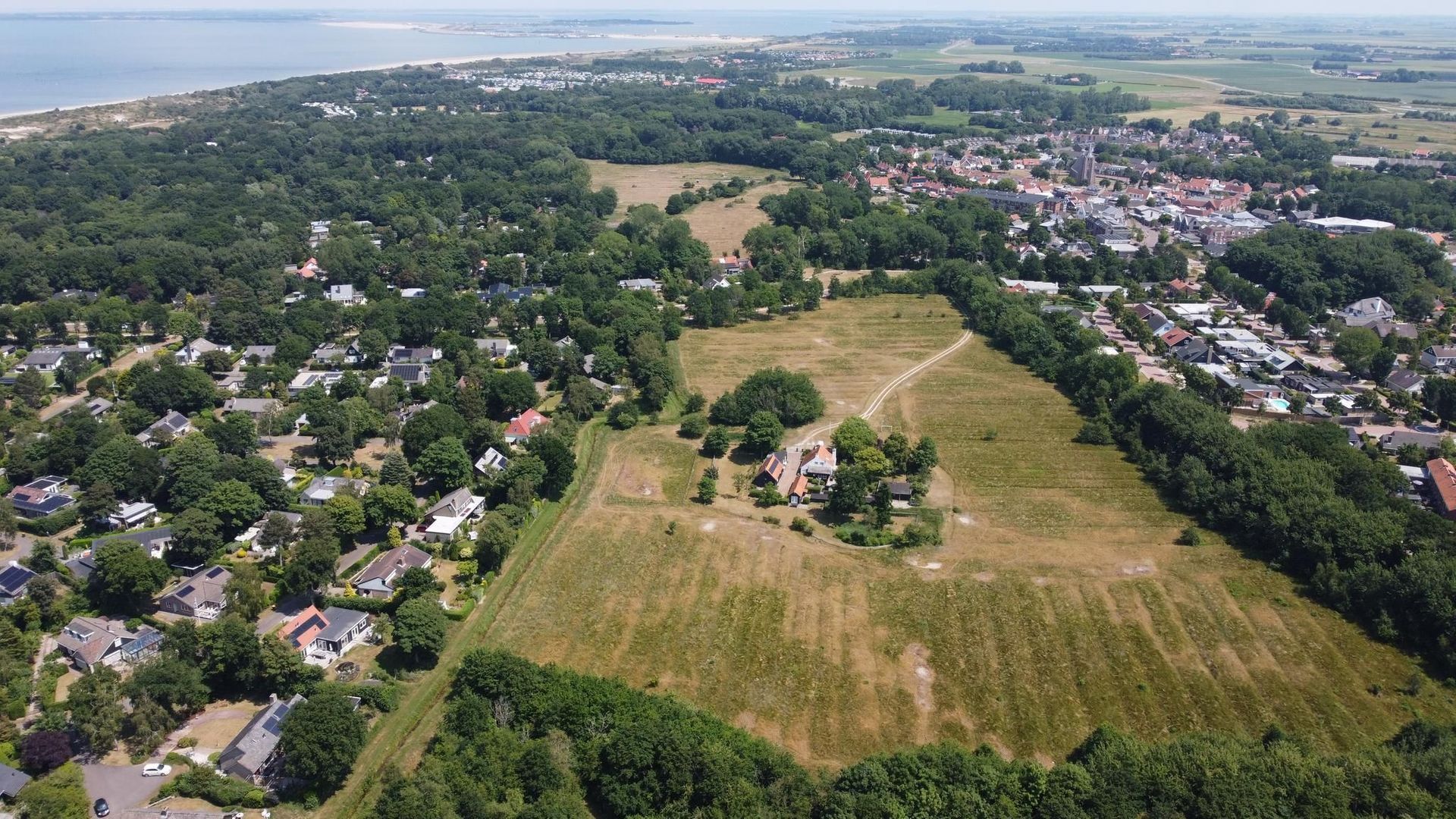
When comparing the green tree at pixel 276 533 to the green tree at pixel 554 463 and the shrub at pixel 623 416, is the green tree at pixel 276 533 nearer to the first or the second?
the green tree at pixel 554 463

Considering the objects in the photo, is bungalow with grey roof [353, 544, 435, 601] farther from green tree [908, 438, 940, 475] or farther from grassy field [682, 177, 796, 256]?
grassy field [682, 177, 796, 256]

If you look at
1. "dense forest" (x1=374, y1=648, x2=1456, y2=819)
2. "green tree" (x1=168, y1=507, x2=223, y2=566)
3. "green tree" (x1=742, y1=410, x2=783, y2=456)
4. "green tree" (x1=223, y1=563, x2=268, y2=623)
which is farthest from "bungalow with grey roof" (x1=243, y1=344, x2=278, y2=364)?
"dense forest" (x1=374, y1=648, x2=1456, y2=819)

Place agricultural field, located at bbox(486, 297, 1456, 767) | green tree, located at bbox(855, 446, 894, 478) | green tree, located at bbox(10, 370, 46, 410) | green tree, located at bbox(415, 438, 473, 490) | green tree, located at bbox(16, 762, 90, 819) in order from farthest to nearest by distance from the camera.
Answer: green tree, located at bbox(10, 370, 46, 410), green tree, located at bbox(855, 446, 894, 478), green tree, located at bbox(415, 438, 473, 490), agricultural field, located at bbox(486, 297, 1456, 767), green tree, located at bbox(16, 762, 90, 819)

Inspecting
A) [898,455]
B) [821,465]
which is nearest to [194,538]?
[821,465]

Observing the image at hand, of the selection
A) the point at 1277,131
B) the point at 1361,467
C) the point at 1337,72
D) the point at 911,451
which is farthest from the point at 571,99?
the point at 1337,72

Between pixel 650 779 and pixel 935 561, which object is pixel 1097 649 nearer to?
pixel 935 561
